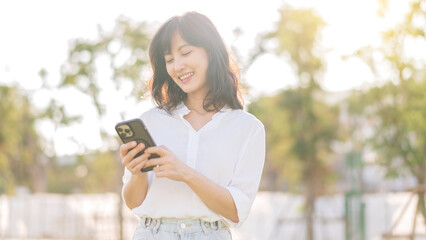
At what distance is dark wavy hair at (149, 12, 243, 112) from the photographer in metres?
2.29

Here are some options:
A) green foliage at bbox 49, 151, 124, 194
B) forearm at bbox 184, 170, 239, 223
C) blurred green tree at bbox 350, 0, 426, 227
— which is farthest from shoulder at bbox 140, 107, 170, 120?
green foliage at bbox 49, 151, 124, 194

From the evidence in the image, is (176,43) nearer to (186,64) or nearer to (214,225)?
(186,64)

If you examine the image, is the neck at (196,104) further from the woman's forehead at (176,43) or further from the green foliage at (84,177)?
the green foliage at (84,177)

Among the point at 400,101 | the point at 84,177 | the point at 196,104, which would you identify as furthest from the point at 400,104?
the point at 84,177

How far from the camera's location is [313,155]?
16672 millimetres

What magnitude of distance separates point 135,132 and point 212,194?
0.32m

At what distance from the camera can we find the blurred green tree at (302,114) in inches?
617

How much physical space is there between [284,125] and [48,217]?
6955mm

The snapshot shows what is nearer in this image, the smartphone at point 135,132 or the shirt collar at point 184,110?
the smartphone at point 135,132

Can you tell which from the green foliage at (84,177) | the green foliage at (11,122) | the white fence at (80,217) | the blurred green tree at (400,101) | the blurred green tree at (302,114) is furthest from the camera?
the green foliage at (84,177)

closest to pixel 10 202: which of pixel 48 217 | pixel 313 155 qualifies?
pixel 48 217

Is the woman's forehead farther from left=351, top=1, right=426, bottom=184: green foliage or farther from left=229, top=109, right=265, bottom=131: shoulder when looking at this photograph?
left=351, top=1, right=426, bottom=184: green foliage

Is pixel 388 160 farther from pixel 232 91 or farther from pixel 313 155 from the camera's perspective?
pixel 232 91

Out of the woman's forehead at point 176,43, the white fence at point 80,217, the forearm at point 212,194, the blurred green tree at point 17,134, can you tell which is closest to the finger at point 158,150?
the forearm at point 212,194
